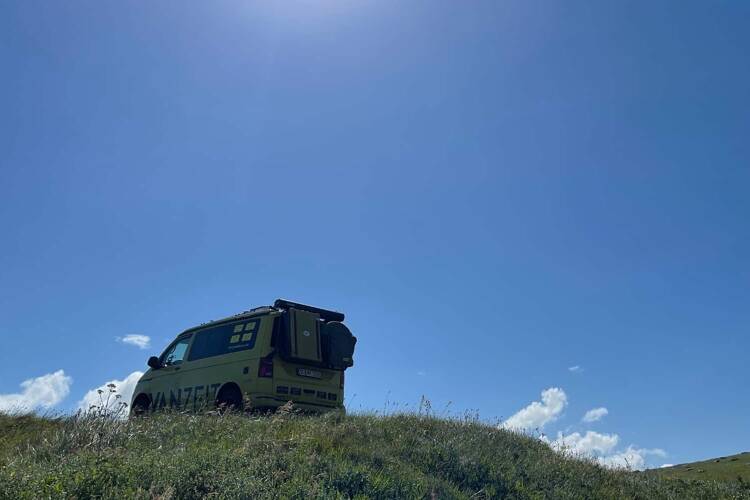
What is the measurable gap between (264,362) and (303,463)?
505cm

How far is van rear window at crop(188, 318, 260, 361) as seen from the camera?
11.8m

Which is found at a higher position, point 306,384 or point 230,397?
point 306,384

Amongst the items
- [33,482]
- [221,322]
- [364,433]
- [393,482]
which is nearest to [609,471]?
[364,433]

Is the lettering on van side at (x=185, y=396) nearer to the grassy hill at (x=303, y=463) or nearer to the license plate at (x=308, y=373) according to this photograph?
the license plate at (x=308, y=373)

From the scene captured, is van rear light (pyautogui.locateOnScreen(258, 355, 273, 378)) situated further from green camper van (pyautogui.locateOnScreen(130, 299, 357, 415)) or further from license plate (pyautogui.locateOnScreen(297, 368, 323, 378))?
license plate (pyautogui.locateOnScreen(297, 368, 323, 378))

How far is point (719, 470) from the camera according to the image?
48.0ft

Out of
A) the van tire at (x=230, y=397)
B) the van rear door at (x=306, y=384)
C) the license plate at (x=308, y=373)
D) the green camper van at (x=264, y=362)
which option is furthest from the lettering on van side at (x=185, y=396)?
the license plate at (x=308, y=373)

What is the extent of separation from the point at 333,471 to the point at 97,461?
232cm

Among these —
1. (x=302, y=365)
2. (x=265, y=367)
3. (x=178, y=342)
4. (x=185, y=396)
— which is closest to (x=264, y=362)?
(x=265, y=367)

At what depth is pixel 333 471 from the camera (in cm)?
630

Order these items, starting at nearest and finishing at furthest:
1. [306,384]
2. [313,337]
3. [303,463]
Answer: [303,463]
[306,384]
[313,337]

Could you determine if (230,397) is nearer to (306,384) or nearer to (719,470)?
(306,384)

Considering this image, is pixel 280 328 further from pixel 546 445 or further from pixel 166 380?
pixel 546 445

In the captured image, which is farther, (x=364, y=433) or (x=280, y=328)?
(x=280, y=328)
